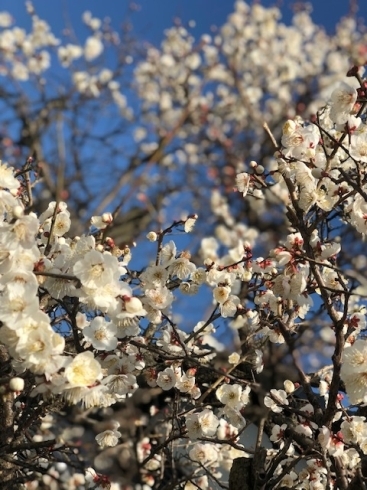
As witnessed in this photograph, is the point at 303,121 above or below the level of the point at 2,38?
below

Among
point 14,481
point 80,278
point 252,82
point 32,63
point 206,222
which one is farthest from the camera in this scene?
point 252,82

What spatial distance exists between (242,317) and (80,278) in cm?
121

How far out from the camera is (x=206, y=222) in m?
9.77

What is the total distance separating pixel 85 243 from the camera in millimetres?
2076

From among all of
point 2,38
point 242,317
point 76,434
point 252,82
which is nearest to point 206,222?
point 252,82

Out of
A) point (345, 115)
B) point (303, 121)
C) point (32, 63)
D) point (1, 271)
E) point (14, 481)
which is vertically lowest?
point (14, 481)

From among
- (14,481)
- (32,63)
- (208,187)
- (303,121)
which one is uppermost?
(32,63)

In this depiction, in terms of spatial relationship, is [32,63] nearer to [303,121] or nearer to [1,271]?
[303,121]

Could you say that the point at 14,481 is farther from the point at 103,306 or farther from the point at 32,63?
the point at 32,63

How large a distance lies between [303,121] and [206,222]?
23.3 ft

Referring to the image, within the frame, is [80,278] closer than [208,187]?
Yes

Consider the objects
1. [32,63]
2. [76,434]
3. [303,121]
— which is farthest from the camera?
[32,63]

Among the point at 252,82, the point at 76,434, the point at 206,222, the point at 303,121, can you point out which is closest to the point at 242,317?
the point at 303,121

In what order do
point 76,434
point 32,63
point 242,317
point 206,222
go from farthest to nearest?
point 206,222, point 32,63, point 76,434, point 242,317
